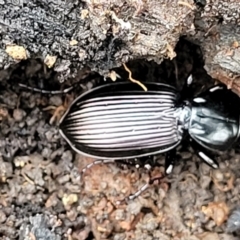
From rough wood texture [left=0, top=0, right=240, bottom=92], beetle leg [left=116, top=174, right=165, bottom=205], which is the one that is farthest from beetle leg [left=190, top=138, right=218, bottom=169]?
rough wood texture [left=0, top=0, right=240, bottom=92]

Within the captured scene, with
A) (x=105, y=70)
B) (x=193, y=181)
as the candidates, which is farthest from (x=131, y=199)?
(x=105, y=70)

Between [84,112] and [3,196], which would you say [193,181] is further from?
[3,196]

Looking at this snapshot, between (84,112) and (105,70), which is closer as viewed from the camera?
(105,70)

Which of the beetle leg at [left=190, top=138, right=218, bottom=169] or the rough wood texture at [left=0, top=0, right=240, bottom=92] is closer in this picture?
the rough wood texture at [left=0, top=0, right=240, bottom=92]

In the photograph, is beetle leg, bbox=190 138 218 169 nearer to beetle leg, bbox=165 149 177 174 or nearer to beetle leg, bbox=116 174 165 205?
beetle leg, bbox=165 149 177 174

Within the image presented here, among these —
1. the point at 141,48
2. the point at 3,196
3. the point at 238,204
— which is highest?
the point at 141,48

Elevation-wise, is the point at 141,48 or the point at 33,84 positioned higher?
the point at 141,48

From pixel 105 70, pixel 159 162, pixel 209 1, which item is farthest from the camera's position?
pixel 159 162

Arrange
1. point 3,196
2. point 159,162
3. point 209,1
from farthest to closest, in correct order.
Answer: point 159,162 → point 3,196 → point 209,1

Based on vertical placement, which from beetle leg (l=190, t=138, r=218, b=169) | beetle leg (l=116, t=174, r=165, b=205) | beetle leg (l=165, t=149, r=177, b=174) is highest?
beetle leg (l=190, t=138, r=218, b=169)
